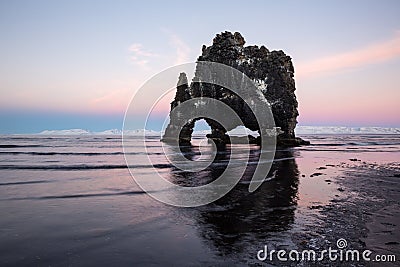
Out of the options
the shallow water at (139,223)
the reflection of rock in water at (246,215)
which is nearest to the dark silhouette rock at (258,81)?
the shallow water at (139,223)

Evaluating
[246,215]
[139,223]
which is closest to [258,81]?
→ [246,215]

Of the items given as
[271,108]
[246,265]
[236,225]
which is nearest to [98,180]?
[236,225]

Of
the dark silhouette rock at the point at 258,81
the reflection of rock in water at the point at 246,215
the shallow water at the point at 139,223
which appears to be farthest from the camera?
the dark silhouette rock at the point at 258,81

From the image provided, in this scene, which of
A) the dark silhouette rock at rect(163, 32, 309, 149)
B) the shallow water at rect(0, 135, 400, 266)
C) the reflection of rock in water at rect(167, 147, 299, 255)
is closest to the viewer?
the shallow water at rect(0, 135, 400, 266)

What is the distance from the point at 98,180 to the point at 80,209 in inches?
297

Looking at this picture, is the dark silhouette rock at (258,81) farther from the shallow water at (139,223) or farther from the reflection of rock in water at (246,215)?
the reflection of rock in water at (246,215)

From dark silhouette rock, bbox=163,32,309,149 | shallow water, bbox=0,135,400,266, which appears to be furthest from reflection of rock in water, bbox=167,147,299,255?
dark silhouette rock, bbox=163,32,309,149

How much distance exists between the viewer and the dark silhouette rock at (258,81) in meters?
58.4

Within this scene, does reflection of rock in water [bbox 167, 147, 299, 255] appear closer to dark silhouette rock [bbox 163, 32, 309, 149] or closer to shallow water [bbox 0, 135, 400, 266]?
shallow water [bbox 0, 135, 400, 266]

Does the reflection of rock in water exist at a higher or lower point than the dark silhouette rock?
lower

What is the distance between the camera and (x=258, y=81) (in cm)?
5894

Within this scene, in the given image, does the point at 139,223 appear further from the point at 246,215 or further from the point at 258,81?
the point at 258,81

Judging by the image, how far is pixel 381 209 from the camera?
10945 mm

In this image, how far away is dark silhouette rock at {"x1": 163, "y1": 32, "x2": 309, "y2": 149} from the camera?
192 feet
